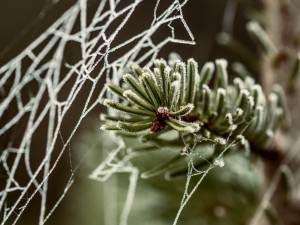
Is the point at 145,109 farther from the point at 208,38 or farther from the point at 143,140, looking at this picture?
the point at 208,38

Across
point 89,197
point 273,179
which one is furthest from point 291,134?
point 89,197

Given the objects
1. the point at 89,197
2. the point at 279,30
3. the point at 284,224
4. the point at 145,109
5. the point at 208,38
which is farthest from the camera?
the point at 208,38

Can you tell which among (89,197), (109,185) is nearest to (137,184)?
(109,185)

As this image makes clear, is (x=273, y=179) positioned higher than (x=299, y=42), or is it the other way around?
(x=299, y=42)

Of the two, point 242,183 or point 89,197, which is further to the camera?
point 89,197

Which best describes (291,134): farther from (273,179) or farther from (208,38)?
(208,38)

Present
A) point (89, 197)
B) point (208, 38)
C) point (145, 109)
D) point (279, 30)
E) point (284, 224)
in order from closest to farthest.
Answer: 1. point (145, 109)
2. point (284, 224)
3. point (279, 30)
4. point (89, 197)
5. point (208, 38)
